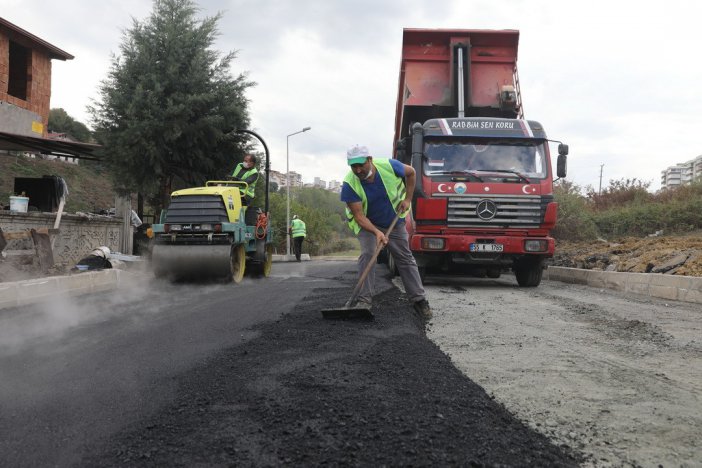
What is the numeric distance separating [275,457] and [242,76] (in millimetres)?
12462

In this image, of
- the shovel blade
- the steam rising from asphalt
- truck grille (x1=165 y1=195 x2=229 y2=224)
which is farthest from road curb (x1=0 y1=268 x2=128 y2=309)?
the shovel blade

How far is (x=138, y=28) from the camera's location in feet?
41.5

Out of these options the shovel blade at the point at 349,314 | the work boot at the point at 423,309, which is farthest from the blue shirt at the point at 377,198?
the shovel blade at the point at 349,314

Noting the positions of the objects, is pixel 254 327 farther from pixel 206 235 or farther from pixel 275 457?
pixel 206 235

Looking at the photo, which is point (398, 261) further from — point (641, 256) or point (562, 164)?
point (641, 256)

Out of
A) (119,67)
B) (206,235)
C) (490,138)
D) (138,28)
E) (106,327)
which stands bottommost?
(106,327)

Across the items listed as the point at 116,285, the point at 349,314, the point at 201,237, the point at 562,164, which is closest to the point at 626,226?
the point at 562,164

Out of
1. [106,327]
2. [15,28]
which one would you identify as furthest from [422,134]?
[15,28]

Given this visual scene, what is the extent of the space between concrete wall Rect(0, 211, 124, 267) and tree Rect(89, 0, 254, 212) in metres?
1.13

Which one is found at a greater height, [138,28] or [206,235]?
[138,28]

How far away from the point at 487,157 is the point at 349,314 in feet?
14.4

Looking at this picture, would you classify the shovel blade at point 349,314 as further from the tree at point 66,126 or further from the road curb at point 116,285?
the tree at point 66,126

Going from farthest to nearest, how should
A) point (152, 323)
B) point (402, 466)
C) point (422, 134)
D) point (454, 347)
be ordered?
point (422, 134)
point (152, 323)
point (454, 347)
point (402, 466)

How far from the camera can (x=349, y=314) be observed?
4711mm
